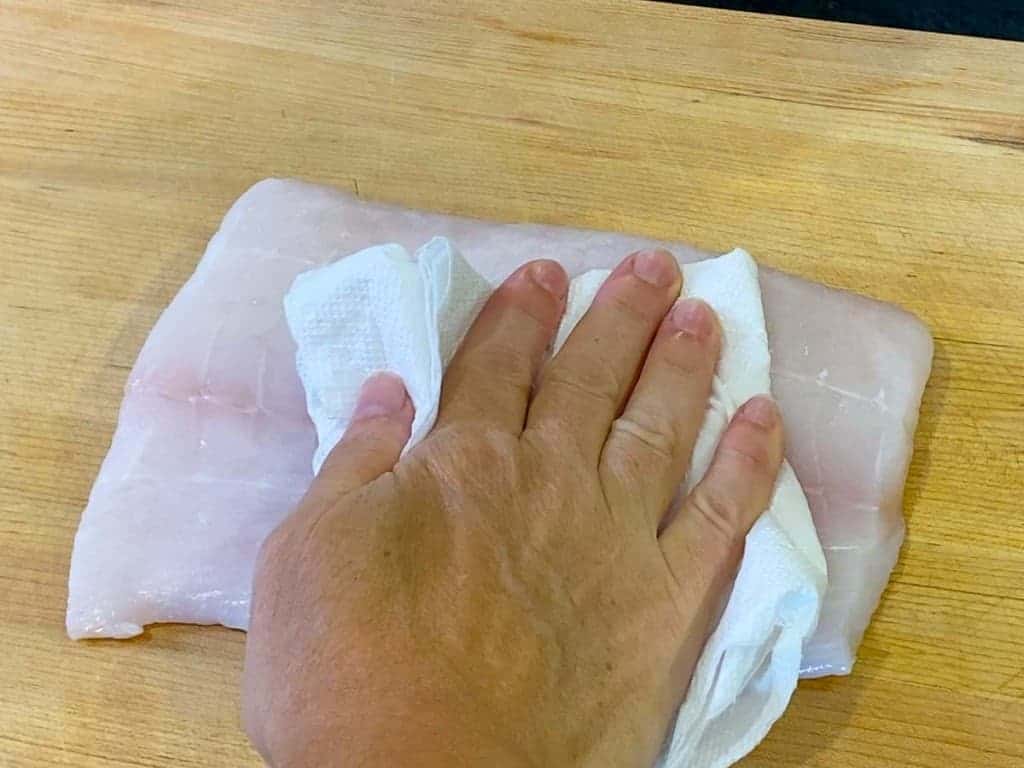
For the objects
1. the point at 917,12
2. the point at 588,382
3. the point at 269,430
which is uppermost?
the point at 917,12

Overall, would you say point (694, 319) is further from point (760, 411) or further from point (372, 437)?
point (372, 437)

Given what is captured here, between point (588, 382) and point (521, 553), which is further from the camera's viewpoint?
point (588, 382)

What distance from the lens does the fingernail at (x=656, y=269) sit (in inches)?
41.5

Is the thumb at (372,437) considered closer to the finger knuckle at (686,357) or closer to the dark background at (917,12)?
the finger knuckle at (686,357)

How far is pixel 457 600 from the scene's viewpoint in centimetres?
86

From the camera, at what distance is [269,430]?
3.54 feet

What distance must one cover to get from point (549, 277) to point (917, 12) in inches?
40.7

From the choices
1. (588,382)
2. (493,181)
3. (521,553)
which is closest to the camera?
(521,553)

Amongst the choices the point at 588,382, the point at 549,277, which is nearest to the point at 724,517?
the point at 588,382

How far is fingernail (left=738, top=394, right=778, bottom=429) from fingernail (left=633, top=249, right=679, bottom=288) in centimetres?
14

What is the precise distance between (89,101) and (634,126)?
0.67 metres

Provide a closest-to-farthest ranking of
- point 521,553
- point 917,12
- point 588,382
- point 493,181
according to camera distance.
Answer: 1. point 521,553
2. point 588,382
3. point 493,181
4. point 917,12

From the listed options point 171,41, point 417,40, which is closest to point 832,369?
point 417,40

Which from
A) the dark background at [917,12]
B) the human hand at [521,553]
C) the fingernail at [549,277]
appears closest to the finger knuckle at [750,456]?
the human hand at [521,553]
